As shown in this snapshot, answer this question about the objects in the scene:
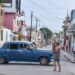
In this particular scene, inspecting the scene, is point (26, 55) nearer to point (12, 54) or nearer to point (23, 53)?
point (23, 53)

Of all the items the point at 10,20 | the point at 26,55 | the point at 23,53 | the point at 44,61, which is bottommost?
the point at 44,61

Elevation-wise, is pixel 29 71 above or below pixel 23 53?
below

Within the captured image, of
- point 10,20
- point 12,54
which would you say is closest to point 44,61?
point 12,54

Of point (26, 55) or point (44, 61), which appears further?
point (44, 61)

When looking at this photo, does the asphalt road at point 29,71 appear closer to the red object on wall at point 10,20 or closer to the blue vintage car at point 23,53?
the blue vintage car at point 23,53

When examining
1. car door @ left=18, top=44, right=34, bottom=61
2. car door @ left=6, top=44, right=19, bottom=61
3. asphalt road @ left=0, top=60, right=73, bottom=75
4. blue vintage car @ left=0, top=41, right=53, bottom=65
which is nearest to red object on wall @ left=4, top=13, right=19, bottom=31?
blue vintage car @ left=0, top=41, right=53, bottom=65

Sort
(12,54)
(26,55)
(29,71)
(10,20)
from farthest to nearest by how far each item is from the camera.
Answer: (10,20) → (12,54) → (26,55) → (29,71)

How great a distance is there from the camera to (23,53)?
23578 mm

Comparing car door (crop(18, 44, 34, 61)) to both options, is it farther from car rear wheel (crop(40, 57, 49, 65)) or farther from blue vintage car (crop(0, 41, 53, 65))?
car rear wheel (crop(40, 57, 49, 65))

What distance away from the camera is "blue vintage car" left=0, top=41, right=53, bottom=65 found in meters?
23.6

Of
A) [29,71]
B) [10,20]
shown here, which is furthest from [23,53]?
[10,20]

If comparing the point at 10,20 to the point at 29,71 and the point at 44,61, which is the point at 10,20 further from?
the point at 29,71

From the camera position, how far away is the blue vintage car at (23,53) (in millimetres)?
23562

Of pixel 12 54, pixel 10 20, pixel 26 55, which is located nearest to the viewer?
pixel 26 55
